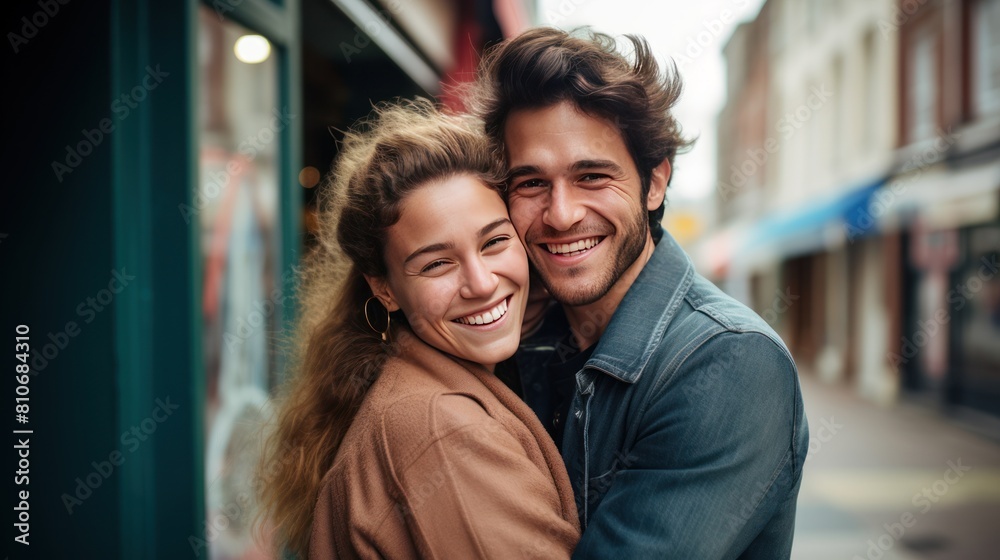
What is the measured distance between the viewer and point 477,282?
204 cm

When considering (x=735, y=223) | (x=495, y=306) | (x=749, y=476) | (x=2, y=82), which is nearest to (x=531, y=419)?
(x=495, y=306)

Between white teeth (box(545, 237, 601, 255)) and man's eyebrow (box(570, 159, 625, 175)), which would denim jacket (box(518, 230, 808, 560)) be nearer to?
white teeth (box(545, 237, 601, 255))

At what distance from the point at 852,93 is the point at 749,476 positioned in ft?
57.5

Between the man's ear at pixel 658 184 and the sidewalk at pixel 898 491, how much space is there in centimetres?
409

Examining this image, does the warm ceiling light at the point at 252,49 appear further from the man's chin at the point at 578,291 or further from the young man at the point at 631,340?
the man's chin at the point at 578,291

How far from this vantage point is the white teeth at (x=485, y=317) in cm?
209

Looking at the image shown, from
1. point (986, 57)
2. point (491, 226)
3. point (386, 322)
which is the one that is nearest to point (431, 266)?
point (491, 226)

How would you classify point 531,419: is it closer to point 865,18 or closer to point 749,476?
point 749,476

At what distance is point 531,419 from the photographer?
201cm

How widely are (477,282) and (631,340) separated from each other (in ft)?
1.47

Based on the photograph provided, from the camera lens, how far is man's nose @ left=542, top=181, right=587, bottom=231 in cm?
224

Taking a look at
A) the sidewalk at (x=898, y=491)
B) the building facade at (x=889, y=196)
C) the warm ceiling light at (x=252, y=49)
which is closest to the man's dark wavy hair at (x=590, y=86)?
the warm ceiling light at (x=252, y=49)

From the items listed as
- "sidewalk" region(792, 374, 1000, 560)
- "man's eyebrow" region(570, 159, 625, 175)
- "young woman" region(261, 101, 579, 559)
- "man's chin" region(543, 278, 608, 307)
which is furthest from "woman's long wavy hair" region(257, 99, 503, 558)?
"sidewalk" region(792, 374, 1000, 560)

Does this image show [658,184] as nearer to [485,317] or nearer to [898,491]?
[485,317]
